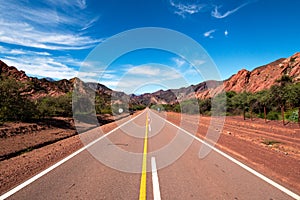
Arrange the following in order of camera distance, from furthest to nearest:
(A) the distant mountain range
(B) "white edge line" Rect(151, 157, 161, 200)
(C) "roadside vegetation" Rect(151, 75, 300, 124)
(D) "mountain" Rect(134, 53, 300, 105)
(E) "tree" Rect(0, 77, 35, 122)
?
(D) "mountain" Rect(134, 53, 300, 105) → (A) the distant mountain range → (C) "roadside vegetation" Rect(151, 75, 300, 124) → (E) "tree" Rect(0, 77, 35, 122) → (B) "white edge line" Rect(151, 157, 161, 200)

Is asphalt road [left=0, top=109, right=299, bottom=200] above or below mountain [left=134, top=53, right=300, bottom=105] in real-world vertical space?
below

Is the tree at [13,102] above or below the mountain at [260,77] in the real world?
below

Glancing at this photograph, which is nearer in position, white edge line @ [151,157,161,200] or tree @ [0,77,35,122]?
white edge line @ [151,157,161,200]

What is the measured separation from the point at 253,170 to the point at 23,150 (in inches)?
384

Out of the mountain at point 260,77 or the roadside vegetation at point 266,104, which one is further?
the mountain at point 260,77

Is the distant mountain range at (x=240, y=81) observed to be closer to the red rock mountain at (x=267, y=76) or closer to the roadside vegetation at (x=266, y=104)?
the red rock mountain at (x=267, y=76)

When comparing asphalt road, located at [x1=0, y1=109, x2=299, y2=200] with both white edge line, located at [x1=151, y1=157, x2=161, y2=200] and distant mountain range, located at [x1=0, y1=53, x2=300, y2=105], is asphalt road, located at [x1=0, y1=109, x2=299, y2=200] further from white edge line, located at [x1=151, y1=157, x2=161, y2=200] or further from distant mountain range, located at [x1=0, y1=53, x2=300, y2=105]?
distant mountain range, located at [x1=0, y1=53, x2=300, y2=105]

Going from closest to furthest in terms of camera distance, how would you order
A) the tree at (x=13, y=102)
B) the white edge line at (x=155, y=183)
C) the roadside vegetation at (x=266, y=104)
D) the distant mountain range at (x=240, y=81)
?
the white edge line at (x=155, y=183)
the tree at (x=13, y=102)
the roadside vegetation at (x=266, y=104)
the distant mountain range at (x=240, y=81)

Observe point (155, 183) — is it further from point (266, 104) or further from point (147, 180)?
point (266, 104)

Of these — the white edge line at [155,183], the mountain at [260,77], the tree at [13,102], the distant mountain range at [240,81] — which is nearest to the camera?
the white edge line at [155,183]

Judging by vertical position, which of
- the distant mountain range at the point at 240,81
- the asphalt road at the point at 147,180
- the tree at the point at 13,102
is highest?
the distant mountain range at the point at 240,81

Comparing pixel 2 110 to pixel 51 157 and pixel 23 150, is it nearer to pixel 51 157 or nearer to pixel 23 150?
pixel 23 150

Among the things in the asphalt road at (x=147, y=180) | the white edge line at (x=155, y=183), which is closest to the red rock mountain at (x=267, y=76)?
the asphalt road at (x=147, y=180)

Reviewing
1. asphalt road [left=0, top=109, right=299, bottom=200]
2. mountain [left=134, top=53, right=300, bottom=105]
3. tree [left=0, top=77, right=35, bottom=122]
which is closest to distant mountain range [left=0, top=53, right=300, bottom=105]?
mountain [left=134, top=53, right=300, bottom=105]
